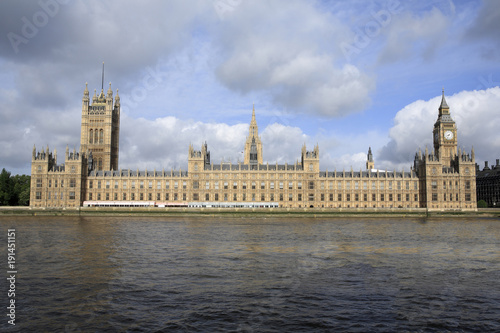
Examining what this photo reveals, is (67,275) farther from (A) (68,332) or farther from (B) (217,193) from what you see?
(B) (217,193)

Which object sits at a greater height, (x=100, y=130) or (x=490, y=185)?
(x=100, y=130)

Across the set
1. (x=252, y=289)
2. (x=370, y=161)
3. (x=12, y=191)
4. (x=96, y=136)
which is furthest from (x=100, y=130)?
(x=252, y=289)

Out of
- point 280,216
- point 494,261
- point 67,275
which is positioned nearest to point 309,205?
point 280,216

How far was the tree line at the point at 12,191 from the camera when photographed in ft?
398

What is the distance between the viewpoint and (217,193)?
120 meters

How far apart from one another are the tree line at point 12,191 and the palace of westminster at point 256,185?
8465 mm

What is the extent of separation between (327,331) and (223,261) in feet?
51.6

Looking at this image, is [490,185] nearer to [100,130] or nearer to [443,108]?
[443,108]

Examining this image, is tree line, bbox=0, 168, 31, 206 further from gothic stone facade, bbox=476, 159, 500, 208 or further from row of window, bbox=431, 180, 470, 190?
gothic stone facade, bbox=476, 159, 500, 208

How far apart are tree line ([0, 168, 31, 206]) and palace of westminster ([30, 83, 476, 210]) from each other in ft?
27.8

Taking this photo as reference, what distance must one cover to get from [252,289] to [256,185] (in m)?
97.9

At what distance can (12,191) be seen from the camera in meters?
125

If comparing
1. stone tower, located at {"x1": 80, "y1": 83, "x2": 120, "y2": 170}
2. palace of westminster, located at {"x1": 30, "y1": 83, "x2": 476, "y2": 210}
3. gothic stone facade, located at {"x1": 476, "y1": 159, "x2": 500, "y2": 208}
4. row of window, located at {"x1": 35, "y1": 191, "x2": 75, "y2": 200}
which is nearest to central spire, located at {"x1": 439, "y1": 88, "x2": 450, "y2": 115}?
palace of westminster, located at {"x1": 30, "y1": 83, "x2": 476, "y2": 210}

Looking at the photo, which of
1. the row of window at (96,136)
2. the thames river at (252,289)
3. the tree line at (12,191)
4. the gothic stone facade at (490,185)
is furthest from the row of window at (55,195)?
the gothic stone facade at (490,185)
